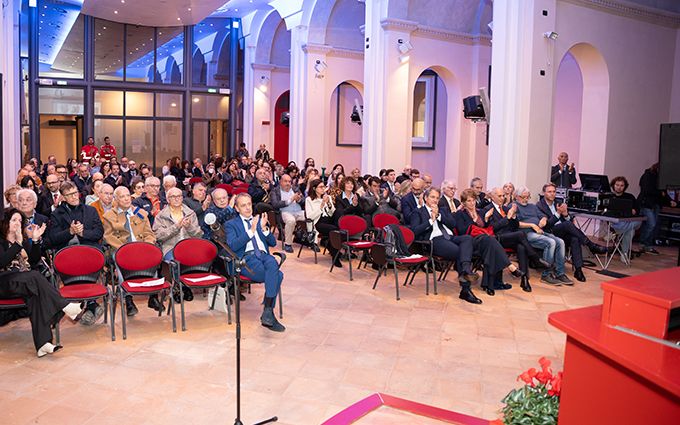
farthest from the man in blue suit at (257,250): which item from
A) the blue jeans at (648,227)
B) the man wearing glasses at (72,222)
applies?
the blue jeans at (648,227)

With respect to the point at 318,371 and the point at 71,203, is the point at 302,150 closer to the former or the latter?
the point at 71,203

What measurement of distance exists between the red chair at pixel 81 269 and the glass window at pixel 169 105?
568 inches

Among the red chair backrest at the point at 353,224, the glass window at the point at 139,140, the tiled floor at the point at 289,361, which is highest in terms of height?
the glass window at the point at 139,140

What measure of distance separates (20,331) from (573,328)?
4.64 m

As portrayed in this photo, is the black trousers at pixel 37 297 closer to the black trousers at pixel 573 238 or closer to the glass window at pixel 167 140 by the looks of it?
the black trousers at pixel 573 238

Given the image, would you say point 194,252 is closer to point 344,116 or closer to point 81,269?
point 81,269

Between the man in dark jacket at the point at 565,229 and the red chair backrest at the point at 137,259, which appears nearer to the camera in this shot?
the red chair backrest at the point at 137,259

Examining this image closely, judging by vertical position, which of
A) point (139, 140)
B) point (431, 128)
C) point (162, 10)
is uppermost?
point (162, 10)

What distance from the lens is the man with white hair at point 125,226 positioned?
17.6ft

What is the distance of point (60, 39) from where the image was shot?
16.7 metres

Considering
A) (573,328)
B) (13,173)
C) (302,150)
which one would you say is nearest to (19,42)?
(13,173)

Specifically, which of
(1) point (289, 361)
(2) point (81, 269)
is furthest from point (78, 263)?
(1) point (289, 361)

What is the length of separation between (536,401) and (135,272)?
150 inches

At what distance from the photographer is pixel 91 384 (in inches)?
145
